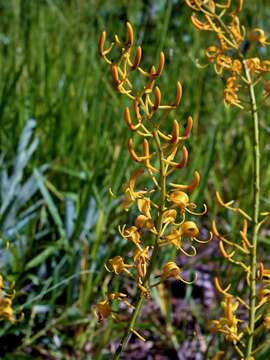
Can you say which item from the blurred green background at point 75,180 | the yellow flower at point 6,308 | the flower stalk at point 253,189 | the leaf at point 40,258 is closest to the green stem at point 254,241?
the flower stalk at point 253,189

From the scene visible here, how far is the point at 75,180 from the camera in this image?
9.17 ft

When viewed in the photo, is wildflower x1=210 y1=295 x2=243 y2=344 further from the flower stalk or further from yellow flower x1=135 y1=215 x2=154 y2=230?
yellow flower x1=135 y1=215 x2=154 y2=230

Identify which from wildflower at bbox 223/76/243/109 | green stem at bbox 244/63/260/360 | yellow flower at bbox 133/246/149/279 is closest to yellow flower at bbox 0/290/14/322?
yellow flower at bbox 133/246/149/279

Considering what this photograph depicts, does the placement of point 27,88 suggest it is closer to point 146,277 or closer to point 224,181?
point 224,181

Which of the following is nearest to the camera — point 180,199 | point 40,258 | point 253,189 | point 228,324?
point 180,199

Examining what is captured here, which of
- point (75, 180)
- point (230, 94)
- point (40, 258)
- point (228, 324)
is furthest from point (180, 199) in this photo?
point (75, 180)

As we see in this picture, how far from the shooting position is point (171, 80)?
3254 mm

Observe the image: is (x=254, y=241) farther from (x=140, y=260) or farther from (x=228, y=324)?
(x=140, y=260)

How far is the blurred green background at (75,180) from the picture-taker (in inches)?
90.3

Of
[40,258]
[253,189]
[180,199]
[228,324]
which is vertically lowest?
[40,258]

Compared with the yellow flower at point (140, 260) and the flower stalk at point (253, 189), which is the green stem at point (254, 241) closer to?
the flower stalk at point (253, 189)

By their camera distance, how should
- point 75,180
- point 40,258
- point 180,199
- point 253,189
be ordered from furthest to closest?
point 75,180 → point 40,258 → point 253,189 → point 180,199

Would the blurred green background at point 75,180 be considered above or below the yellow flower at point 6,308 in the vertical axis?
below

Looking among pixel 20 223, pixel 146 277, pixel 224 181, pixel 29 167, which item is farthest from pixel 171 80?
pixel 146 277
